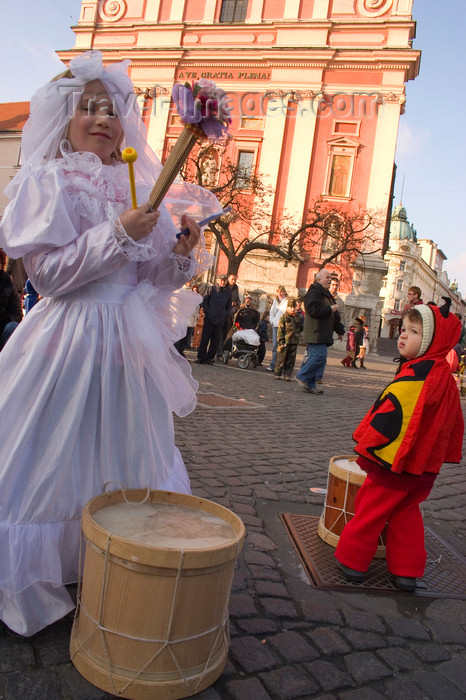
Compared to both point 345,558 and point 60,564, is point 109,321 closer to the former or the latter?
point 60,564

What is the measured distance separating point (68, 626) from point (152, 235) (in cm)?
150

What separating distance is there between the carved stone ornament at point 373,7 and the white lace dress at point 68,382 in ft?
→ 104

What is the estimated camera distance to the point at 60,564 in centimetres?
190

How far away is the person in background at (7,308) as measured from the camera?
17.1ft

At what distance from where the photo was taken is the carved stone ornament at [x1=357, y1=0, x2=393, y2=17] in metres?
27.9

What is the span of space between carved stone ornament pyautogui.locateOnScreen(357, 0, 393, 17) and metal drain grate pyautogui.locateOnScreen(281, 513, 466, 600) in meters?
31.3

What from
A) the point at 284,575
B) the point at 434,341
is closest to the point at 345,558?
the point at 284,575

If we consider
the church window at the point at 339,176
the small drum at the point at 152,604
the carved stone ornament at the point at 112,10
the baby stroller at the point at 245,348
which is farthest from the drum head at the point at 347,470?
the carved stone ornament at the point at 112,10

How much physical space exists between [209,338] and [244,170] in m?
17.0

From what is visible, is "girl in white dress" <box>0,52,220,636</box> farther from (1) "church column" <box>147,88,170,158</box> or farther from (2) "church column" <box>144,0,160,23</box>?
(2) "church column" <box>144,0,160,23</box>

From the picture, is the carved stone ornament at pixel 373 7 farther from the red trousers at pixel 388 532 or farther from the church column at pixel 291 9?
the red trousers at pixel 388 532

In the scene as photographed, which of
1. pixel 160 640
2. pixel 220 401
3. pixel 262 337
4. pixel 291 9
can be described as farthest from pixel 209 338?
pixel 291 9

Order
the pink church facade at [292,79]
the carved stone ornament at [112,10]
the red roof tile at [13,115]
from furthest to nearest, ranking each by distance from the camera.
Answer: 1. the red roof tile at [13,115]
2. the carved stone ornament at [112,10]
3. the pink church facade at [292,79]

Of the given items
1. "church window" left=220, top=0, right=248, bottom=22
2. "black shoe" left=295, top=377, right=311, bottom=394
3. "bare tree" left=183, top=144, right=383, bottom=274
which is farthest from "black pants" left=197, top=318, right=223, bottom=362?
"church window" left=220, top=0, right=248, bottom=22
